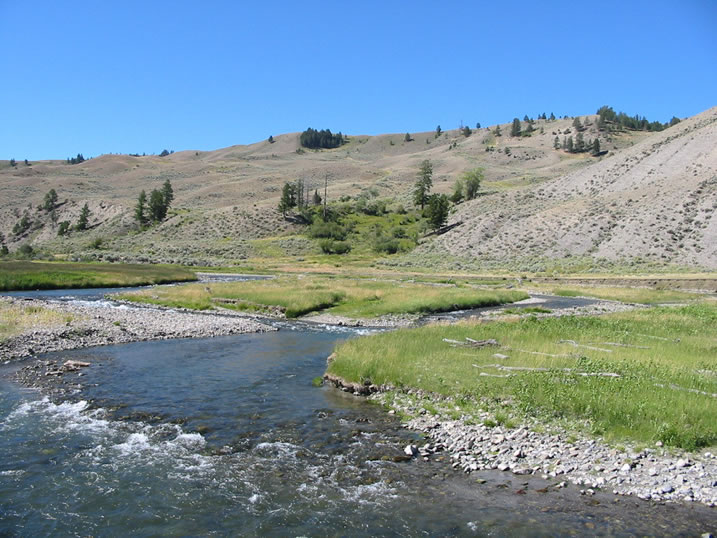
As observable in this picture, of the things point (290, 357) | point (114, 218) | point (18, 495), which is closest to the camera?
point (18, 495)

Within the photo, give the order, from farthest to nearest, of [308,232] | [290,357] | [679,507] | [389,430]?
[308,232], [290,357], [389,430], [679,507]

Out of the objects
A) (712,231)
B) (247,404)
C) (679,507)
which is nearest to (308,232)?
(712,231)

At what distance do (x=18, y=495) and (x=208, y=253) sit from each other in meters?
108

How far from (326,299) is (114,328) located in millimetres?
18801

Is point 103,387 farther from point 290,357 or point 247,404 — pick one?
point 290,357

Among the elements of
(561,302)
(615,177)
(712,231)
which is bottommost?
(561,302)

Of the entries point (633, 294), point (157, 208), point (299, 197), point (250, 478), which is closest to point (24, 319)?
point (250, 478)

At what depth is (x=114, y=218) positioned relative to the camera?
152750 mm

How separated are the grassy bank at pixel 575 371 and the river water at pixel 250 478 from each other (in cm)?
277

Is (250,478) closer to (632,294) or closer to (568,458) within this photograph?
(568,458)

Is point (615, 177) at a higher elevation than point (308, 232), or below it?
higher

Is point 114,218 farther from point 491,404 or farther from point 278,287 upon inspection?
point 491,404

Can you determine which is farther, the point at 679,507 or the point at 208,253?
the point at 208,253

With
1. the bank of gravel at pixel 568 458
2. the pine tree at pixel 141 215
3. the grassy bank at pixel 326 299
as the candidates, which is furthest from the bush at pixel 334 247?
the bank of gravel at pixel 568 458
